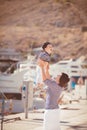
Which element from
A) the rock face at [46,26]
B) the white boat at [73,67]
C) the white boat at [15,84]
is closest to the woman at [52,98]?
the white boat at [73,67]

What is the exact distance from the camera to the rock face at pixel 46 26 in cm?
454

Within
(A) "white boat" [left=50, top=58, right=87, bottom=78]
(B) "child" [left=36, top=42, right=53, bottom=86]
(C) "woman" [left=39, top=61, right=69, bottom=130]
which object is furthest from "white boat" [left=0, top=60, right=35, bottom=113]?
(C) "woman" [left=39, top=61, right=69, bottom=130]

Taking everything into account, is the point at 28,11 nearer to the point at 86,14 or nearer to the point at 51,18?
the point at 51,18

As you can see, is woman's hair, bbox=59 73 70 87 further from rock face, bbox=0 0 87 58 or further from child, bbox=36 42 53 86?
rock face, bbox=0 0 87 58

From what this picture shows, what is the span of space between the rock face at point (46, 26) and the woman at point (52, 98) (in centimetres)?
65

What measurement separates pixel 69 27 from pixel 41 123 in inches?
57.1

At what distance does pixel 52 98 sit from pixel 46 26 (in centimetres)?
125

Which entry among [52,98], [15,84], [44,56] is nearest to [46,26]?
[44,56]

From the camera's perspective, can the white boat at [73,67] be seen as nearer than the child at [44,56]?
No

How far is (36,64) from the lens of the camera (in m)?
4.38

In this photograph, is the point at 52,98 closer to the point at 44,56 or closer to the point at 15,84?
the point at 44,56

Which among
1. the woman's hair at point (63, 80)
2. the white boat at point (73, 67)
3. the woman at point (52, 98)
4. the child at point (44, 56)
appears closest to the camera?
the woman at point (52, 98)

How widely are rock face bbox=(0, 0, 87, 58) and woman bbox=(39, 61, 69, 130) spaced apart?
65cm

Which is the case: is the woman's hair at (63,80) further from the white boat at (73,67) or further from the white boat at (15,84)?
the white boat at (15,84)
